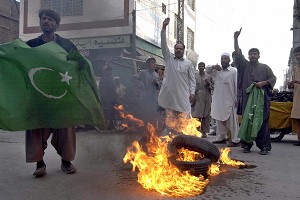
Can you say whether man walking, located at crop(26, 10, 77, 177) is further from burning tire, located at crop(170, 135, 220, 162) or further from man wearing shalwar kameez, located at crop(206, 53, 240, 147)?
man wearing shalwar kameez, located at crop(206, 53, 240, 147)

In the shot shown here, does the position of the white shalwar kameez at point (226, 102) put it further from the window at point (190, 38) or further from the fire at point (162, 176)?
the window at point (190, 38)

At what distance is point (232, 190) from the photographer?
11.7 ft

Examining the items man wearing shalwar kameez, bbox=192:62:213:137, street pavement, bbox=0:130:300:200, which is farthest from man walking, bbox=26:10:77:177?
man wearing shalwar kameez, bbox=192:62:213:137

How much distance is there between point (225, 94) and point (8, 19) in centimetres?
2000

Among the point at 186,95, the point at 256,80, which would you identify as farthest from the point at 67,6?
the point at 256,80

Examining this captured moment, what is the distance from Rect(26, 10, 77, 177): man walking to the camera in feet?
13.3

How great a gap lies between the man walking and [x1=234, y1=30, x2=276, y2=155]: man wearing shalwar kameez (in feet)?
11.0

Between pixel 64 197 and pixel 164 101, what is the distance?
2.93 m

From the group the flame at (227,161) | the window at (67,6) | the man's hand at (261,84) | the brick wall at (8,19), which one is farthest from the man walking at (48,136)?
the brick wall at (8,19)

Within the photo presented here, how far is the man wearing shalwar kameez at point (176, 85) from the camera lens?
573cm

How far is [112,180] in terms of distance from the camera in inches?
151

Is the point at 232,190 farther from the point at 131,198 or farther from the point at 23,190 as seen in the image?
the point at 23,190

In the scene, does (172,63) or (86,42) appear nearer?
(172,63)

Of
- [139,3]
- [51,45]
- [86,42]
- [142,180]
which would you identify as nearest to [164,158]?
[142,180]
